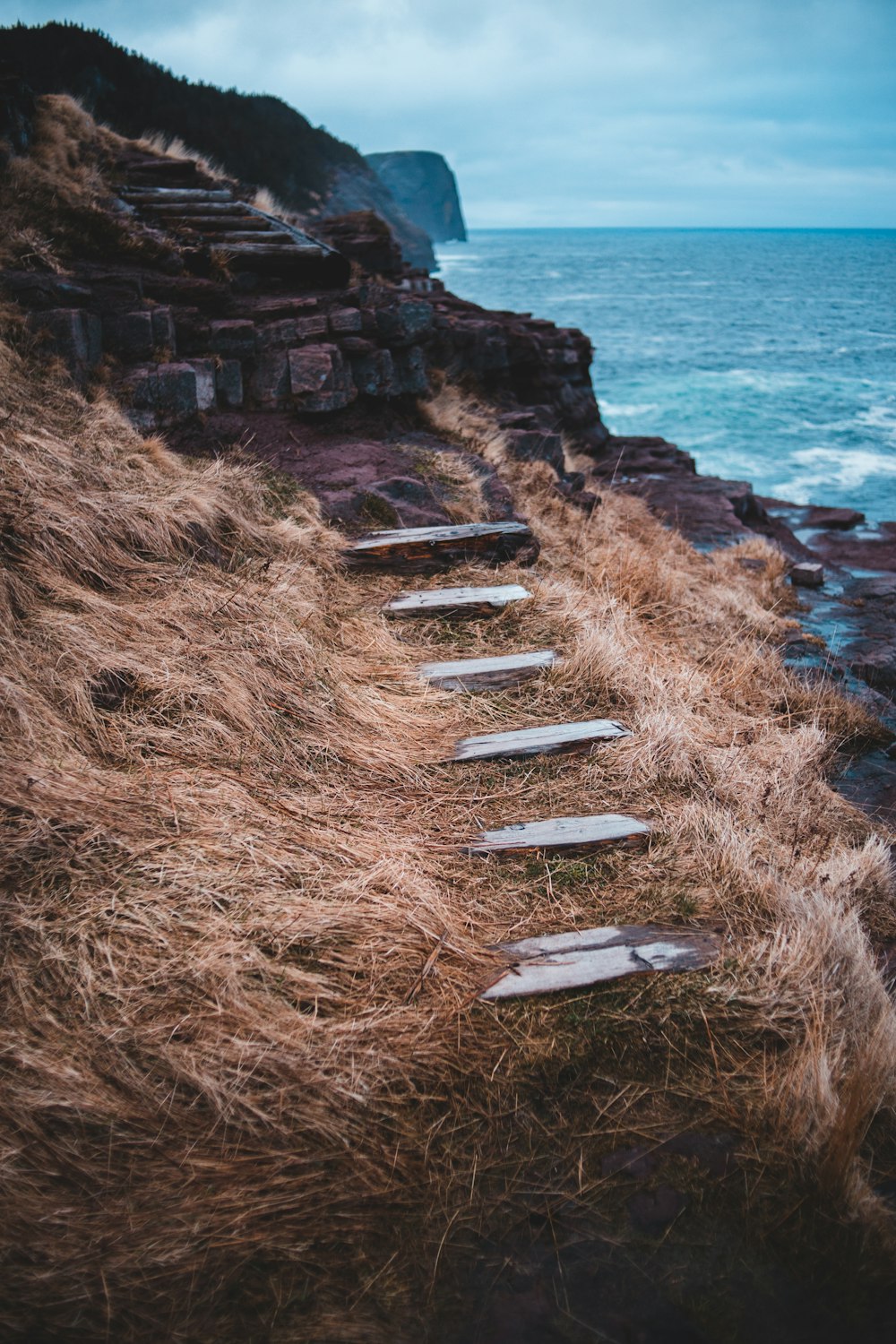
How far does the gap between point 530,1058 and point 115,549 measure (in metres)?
3.36

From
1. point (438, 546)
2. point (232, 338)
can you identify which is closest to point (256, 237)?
point (232, 338)

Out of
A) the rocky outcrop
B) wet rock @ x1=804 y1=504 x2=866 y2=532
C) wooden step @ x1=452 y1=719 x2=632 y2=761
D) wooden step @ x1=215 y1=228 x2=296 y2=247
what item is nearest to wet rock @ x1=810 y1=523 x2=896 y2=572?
wet rock @ x1=804 y1=504 x2=866 y2=532

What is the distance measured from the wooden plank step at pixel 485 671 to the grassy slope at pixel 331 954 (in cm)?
13

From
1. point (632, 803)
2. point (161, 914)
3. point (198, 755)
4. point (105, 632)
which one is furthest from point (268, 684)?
point (632, 803)

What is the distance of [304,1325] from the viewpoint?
1.66 m

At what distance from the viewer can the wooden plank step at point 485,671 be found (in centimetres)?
409

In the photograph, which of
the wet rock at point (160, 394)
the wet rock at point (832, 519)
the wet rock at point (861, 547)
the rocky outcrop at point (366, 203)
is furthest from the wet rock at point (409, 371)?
the rocky outcrop at point (366, 203)

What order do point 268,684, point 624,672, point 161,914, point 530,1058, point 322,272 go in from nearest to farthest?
point 530,1058 < point 161,914 < point 268,684 < point 624,672 < point 322,272

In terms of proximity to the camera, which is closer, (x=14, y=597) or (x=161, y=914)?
(x=161, y=914)

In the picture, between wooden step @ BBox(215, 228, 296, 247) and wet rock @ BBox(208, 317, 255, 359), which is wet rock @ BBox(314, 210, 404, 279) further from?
wet rock @ BBox(208, 317, 255, 359)

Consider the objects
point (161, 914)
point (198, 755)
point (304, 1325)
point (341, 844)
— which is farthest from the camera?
point (198, 755)

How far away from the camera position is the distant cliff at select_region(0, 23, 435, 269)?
66.3ft

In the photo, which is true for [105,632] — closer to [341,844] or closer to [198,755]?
[198,755]

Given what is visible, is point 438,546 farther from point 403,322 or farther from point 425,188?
point 425,188
